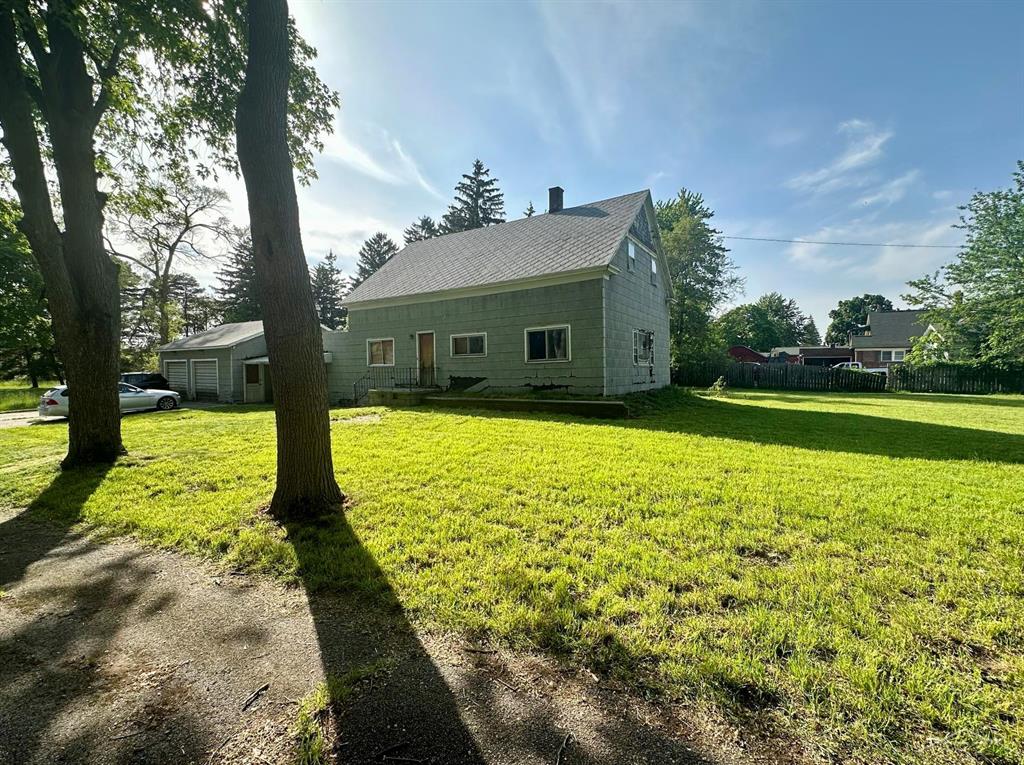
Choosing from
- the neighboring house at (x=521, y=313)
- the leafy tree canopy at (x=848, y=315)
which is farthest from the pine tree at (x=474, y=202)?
the leafy tree canopy at (x=848, y=315)

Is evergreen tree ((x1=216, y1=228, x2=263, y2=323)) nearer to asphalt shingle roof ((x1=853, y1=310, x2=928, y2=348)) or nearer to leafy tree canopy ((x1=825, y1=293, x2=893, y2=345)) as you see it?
asphalt shingle roof ((x1=853, y1=310, x2=928, y2=348))

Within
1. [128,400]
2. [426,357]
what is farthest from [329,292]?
[426,357]

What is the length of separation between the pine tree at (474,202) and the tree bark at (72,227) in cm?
3467

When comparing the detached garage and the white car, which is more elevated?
the detached garage

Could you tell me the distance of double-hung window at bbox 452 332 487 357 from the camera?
44.3 ft

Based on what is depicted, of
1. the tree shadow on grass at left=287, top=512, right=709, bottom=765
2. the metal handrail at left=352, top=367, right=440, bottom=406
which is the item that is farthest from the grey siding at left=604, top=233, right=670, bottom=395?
the tree shadow on grass at left=287, top=512, right=709, bottom=765

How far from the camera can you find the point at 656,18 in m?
8.52

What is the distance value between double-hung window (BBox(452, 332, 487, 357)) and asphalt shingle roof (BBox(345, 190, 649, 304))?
1.66 metres

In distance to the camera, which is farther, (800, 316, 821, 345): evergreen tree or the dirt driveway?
(800, 316, 821, 345): evergreen tree

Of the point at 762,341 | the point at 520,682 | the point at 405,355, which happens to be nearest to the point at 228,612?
the point at 520,682

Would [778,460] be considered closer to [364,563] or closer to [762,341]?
[364,563]

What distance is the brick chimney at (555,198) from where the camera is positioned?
53.8 ft

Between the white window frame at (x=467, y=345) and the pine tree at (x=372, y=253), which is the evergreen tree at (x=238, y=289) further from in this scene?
the white window frame at (x=467, y=345)

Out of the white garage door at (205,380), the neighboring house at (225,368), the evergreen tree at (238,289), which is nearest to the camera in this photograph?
the neighboring house at (225,368)
